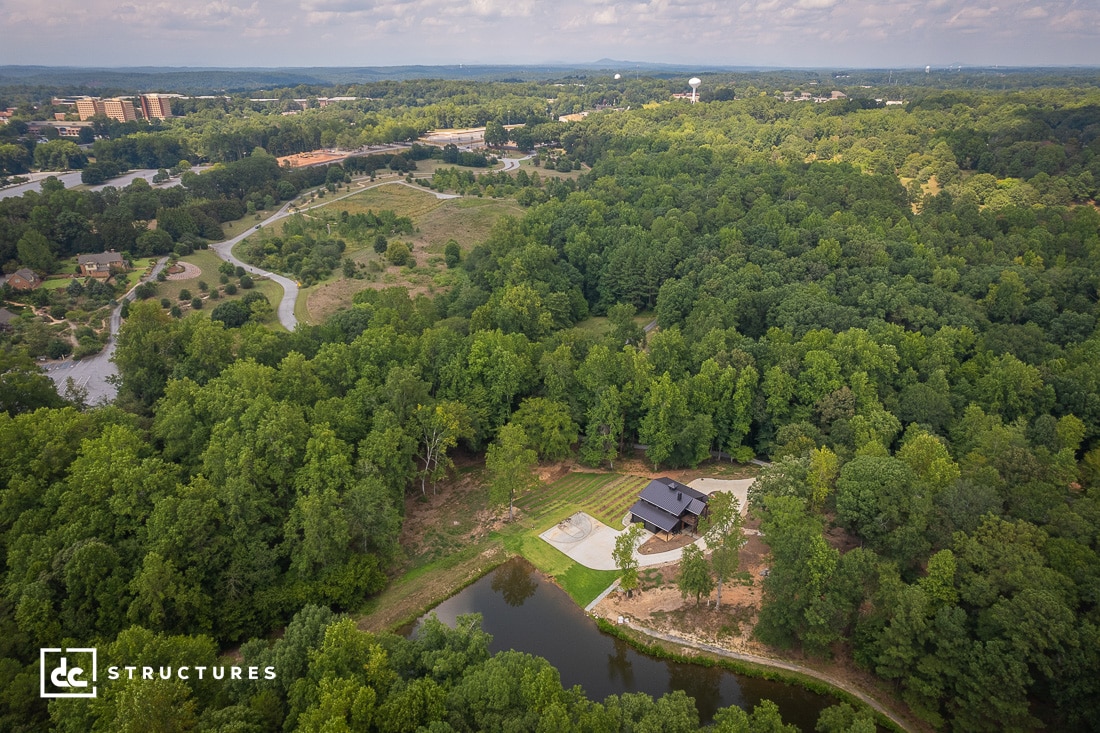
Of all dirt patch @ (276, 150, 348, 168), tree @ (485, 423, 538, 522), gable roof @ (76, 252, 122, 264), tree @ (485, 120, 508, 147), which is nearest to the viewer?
tree @ (485, 423, 538, 522)

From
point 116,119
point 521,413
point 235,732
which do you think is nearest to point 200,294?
point 521,413

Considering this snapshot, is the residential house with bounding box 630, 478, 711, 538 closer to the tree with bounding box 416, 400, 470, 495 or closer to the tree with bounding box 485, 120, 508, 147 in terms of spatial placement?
the tree with bounding box 416, 400, 470, 495

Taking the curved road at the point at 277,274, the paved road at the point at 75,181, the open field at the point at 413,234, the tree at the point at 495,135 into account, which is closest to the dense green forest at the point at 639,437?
the open field at the point at 413,234

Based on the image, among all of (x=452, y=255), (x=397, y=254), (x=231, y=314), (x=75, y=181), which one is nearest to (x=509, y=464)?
(x=231, y=314)

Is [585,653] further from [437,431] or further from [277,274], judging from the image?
[277,274]

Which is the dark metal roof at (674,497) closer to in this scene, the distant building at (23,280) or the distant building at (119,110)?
the distant building at (23,280)

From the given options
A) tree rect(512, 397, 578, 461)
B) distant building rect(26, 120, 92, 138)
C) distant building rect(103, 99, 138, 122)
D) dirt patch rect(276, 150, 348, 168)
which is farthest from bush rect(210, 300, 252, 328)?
distant building rect(103, 99, 138, 122)

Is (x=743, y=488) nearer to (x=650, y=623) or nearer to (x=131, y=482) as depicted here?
(x=650, y=623)
